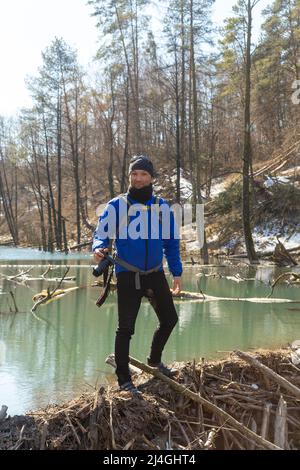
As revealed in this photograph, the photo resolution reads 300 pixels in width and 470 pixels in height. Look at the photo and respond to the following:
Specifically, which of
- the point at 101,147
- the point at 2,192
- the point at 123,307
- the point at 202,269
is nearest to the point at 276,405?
the point at 123,307

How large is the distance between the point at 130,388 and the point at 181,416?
425 millimetres

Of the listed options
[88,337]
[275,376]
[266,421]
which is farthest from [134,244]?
[88,337]

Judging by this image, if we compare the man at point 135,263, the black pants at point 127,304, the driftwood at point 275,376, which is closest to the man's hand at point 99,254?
the man at point 135,263

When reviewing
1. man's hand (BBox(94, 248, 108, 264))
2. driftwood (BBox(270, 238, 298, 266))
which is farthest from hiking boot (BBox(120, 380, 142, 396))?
driftwood (BBox(270, 238, 298, 266))

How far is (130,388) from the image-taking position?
3.73 m

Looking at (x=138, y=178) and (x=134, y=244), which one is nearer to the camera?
(x=134, y=244)

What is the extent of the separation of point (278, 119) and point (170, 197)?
8113mm

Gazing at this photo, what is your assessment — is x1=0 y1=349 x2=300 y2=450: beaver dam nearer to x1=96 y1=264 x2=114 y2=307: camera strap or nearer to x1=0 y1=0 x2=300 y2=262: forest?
x1=96 y1=264 x2=114 y2=307: camera strap

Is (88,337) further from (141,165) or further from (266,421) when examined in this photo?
(266,421)

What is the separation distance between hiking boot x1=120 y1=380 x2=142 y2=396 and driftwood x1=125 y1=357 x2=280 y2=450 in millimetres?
221

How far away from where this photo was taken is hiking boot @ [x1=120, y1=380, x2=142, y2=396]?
3.66m

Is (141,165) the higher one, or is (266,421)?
(141,165)

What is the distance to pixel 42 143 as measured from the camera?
35500 mm
